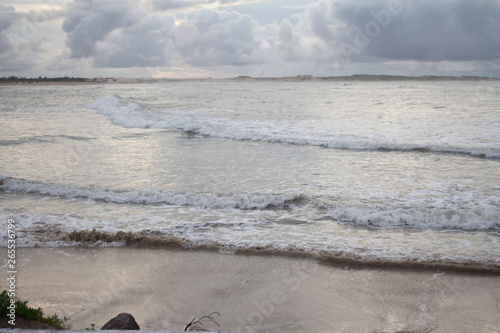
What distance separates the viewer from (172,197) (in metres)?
8.11

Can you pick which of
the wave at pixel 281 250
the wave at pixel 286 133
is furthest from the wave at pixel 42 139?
the wave at pixel 281 250

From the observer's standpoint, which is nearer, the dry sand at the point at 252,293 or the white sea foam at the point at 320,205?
the dry sand at the point at 252,293

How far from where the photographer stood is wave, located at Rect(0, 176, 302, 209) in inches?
308

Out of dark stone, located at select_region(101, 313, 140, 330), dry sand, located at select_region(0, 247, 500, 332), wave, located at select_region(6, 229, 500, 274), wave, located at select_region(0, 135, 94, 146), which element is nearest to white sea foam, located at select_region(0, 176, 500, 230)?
wave, located at select_region(6, 229, 500, 274)

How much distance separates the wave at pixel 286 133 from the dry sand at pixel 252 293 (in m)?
10.2

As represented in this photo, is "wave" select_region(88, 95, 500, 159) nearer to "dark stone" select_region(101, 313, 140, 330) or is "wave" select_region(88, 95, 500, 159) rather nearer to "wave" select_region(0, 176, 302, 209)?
"wave" select_region(0, 176, 302, 209)

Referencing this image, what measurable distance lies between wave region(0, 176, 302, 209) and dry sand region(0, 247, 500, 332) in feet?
8.05

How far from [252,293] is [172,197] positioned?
426cm

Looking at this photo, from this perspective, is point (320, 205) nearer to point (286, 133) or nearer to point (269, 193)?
point (269, 193)

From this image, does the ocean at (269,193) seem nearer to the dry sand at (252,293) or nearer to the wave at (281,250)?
the wave at (281,250)

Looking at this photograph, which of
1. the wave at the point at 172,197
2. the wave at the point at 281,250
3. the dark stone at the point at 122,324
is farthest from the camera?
the wave at the point at 172,197

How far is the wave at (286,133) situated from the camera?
14102 mm

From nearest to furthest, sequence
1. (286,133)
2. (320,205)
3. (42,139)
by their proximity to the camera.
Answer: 1. (320,205)
2. (42,139)
3. (286,133)

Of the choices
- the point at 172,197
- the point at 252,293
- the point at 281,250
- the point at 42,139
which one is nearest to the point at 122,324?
the point at 252,293
